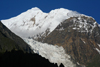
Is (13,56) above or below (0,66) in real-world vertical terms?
above

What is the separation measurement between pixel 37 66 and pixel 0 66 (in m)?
30.6

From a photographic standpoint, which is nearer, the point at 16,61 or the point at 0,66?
the point at 0,66

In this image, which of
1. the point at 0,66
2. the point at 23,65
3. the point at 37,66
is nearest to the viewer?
the point at 0,66

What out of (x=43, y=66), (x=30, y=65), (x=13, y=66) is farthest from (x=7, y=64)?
(x=43, y=66)

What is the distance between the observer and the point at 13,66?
141250 mm

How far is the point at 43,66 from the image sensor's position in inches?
6412

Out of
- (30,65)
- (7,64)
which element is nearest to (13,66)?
(7,64)

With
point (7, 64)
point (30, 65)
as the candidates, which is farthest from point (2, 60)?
point (30, 65)

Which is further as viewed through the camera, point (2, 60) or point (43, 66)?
point (43, 66)

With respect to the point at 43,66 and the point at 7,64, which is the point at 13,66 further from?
the point at 43,66

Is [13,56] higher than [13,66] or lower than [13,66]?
higher

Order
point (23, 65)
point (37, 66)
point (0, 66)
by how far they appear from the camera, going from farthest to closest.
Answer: point (37, 66) → point (23, 65) → point (0, 66)

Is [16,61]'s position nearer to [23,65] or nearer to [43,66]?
[23,65]

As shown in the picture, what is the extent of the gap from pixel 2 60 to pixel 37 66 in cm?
2462
